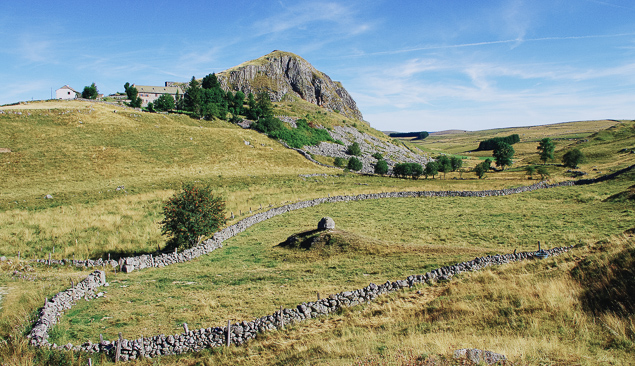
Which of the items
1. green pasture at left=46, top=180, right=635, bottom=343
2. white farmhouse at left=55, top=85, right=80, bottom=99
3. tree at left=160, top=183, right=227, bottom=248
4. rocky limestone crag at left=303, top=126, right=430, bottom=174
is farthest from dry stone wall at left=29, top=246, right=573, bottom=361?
white farmhouse at left=55, top=85, right=80, bottom=99

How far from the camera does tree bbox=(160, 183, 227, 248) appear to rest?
90.2 ft

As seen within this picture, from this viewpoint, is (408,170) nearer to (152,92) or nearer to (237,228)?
(237,228)

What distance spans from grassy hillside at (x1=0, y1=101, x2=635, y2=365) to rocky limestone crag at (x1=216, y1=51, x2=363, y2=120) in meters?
104

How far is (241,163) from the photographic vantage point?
239 feet

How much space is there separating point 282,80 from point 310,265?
16076cm

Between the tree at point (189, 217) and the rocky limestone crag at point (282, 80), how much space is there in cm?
13641

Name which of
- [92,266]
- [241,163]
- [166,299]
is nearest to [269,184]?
[241,163]

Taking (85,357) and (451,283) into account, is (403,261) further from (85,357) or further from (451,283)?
(85,357)

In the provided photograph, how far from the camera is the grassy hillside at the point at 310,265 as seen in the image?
10920mm

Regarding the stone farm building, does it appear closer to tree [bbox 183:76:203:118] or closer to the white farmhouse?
the white farmhouse

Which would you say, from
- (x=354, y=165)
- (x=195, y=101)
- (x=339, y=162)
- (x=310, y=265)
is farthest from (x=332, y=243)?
(x=195, y=101)

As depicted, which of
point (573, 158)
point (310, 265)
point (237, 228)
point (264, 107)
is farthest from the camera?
point (264, 107)

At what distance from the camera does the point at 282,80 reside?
171m

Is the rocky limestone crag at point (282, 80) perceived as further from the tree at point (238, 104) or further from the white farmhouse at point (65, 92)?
the white farmhouse at point (65, 92)
